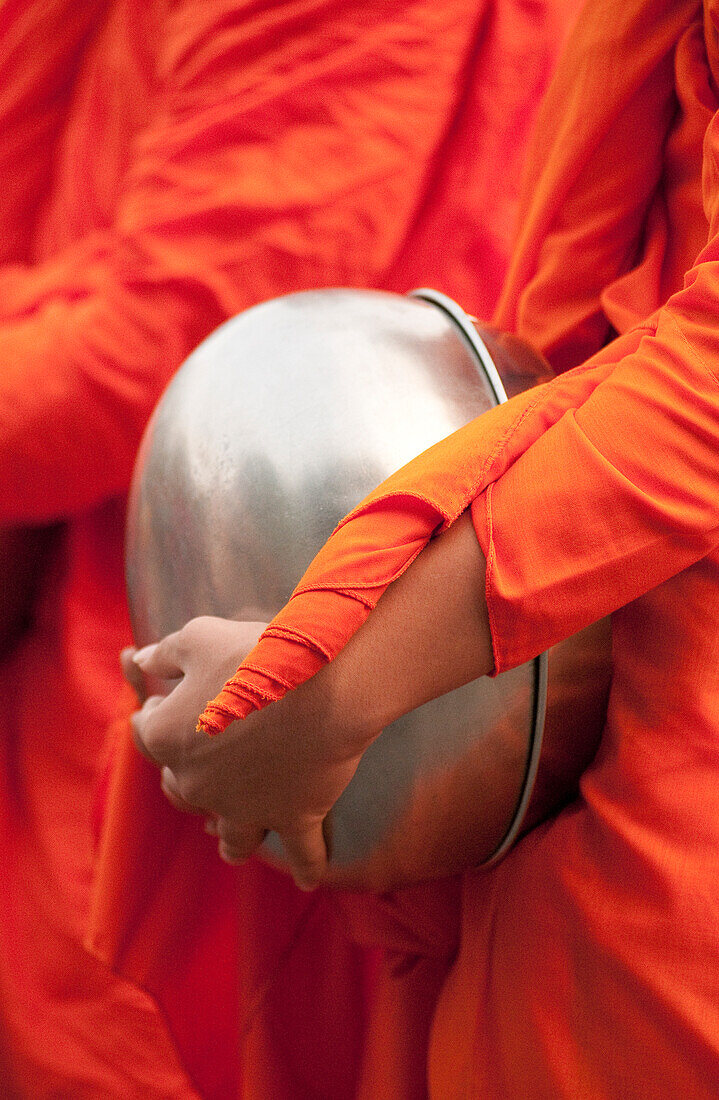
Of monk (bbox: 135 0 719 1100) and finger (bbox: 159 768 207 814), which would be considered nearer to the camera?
monk (bbox: 135 0 719 1100)

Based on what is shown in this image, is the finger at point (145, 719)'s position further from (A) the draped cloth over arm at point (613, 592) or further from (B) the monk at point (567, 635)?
(A) the draped cloth over arm at point (613, 592)

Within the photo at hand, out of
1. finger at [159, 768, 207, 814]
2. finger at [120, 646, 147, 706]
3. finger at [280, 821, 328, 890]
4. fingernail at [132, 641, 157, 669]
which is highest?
fingernail at [132, 641, 157, 669]

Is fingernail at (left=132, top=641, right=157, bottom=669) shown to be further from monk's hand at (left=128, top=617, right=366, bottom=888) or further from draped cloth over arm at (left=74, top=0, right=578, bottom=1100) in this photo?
draped cloth over arm at (left=74, top=0, right=578, bottom=1100)

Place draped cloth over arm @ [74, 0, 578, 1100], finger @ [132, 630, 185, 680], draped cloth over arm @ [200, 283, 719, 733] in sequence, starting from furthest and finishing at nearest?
draped cloth over arm @ [74, 0, 578, 1100] → finger @ [132, 630, 185, 680] → draped cloth over arm @ [200, 283, 719, 733]

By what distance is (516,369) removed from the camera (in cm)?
52

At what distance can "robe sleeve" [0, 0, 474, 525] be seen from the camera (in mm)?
799

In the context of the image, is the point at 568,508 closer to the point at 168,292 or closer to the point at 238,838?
the point at 238,838

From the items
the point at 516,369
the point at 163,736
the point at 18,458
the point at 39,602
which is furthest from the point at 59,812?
the point at 516,369

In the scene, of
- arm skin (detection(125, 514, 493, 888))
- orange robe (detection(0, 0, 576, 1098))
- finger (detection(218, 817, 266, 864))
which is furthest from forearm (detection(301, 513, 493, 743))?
orange robe (detection(0, 0, 576, 1098))

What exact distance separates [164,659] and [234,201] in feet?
1.48

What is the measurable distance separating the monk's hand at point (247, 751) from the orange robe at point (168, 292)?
226mm

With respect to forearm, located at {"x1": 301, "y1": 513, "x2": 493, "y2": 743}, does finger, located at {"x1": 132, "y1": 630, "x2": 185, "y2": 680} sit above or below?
below

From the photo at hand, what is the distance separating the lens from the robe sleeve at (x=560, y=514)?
0.38m

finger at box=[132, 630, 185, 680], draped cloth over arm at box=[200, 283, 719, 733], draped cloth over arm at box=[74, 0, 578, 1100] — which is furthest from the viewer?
draped cloth over arm at box=[74, 0, 578, 1100]
